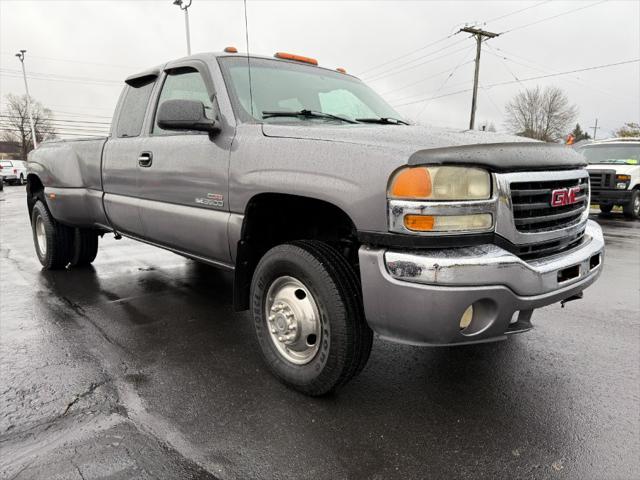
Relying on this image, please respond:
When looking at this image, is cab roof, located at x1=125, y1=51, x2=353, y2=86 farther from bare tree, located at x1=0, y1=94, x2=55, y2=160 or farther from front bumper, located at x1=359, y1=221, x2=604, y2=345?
bare tree, located at x1=0, y1=94, x2=55, y2=160

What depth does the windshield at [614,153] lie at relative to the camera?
12946 millimetres

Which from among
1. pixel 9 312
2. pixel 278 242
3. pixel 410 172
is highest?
pixel 410 172

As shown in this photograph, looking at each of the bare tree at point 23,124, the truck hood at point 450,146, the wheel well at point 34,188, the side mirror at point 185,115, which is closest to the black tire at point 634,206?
the truck hood at point 450,146

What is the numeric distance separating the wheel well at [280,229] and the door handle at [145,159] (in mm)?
1285

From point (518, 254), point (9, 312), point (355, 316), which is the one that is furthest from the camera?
point (9, 312)

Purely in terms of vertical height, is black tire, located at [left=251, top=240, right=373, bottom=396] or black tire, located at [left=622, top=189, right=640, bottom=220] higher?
black tire, located at [left=251, top=240, right=373, bottom=396]

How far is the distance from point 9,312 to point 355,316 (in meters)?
3.31

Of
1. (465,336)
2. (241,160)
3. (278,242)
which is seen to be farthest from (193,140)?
(465,336)

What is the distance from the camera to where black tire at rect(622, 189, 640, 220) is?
1236cm

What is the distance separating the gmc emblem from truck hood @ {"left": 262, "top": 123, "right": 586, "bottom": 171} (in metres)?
0.13

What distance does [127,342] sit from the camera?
11.1 feet

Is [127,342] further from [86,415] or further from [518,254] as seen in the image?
[518,254]

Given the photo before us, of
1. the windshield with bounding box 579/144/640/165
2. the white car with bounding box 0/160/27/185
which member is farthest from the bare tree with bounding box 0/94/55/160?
the windshield with bounding box 579/144/640/165

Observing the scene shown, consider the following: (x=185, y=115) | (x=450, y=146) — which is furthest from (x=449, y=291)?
(x=185, y=115)
